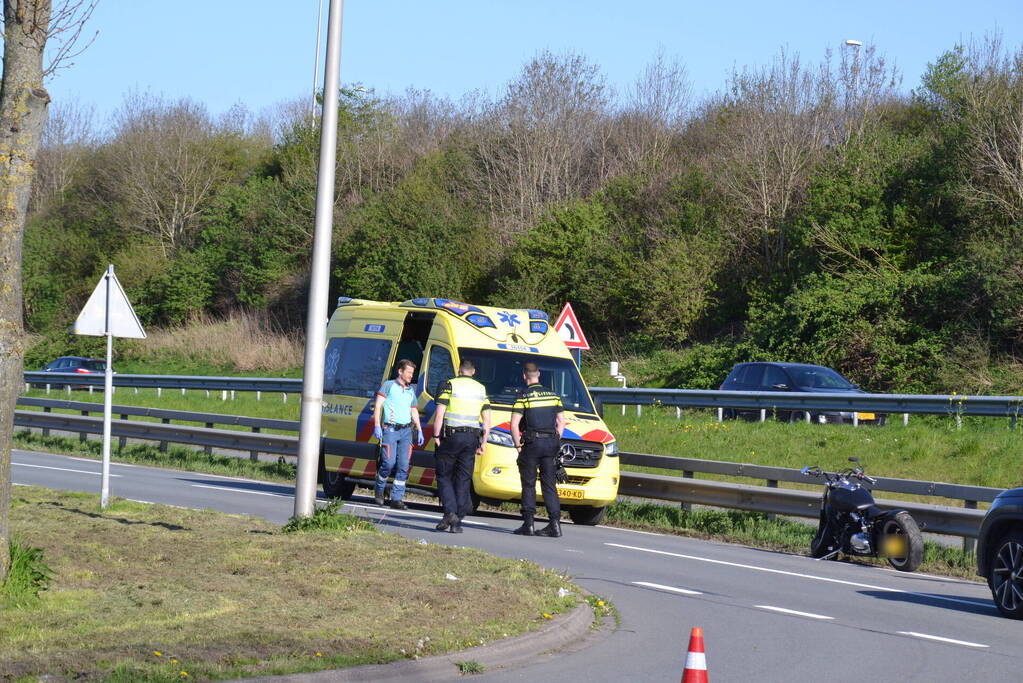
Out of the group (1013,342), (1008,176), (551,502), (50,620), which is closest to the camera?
(50,620)

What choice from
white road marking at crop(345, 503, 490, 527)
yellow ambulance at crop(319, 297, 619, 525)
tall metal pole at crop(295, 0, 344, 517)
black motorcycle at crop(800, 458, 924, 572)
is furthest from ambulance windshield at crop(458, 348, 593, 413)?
tall metal pole at crop(295, 0, 344, 517)

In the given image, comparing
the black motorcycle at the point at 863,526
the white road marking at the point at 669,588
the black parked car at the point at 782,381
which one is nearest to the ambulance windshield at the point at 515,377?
the black motorcycle at the point at 863,526

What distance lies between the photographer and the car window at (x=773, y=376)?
1008 inches

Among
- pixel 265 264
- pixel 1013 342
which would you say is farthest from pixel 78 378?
pixel 1013 342

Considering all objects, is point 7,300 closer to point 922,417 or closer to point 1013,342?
point 922,417

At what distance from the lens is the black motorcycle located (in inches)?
508

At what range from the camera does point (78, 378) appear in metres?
42.1

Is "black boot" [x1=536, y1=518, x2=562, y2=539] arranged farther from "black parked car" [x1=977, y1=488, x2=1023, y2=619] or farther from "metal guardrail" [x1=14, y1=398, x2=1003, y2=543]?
"black parked car" [x1=977, y1=488, x2=1023, y2=619]

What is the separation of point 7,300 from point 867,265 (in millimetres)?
32235

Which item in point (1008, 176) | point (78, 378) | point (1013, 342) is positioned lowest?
point (78, 378)

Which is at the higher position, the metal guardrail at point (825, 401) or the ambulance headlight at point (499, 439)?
the metal guardrail at point (825, 401)

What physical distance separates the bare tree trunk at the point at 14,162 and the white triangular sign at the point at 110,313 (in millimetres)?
5221

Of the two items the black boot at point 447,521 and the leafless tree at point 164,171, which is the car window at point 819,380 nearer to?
the black boot at point 447,521

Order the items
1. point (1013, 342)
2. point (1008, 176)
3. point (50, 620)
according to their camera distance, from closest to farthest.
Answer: point (50, 620) → point (1013, 342) → point (1008, 176)
